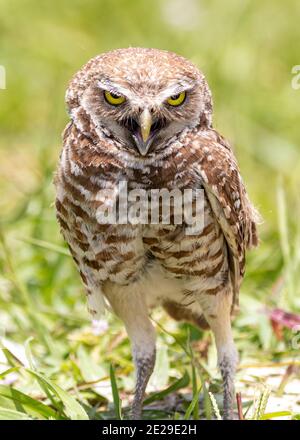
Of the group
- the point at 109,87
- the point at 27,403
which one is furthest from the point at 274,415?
the point at 109,87

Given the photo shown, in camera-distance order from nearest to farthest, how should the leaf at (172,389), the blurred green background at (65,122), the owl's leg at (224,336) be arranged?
the owl's leg at (224,336) → the leaf at (172,389) → the blurred green background at (65,122)

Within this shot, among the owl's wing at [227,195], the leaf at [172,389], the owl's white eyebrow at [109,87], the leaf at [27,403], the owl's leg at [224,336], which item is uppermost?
the owl's white eyebrow at [109,87]

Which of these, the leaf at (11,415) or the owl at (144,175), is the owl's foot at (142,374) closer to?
the owl at (144,175)

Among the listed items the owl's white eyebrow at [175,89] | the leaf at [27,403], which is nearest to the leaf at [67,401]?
the leaf at [27,403]

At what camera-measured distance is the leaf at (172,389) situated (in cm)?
450

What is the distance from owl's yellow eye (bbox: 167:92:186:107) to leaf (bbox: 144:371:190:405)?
4.31ft

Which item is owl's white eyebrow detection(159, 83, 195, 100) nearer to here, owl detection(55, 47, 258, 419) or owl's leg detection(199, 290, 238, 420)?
owl detection(55, 47, 258, 419)

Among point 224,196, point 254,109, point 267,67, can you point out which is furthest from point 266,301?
point 267,67

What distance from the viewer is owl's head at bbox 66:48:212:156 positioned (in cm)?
380

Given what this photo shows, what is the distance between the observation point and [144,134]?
378cm

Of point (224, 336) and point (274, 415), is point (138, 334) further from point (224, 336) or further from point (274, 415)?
point (274, 415)

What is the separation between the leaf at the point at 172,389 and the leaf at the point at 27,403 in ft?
2.00

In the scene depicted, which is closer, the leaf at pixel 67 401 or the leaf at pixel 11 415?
the leaf at pixel 11 415

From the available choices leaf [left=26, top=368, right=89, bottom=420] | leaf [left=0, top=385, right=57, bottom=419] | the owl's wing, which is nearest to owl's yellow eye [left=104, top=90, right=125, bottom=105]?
the owl's wing
